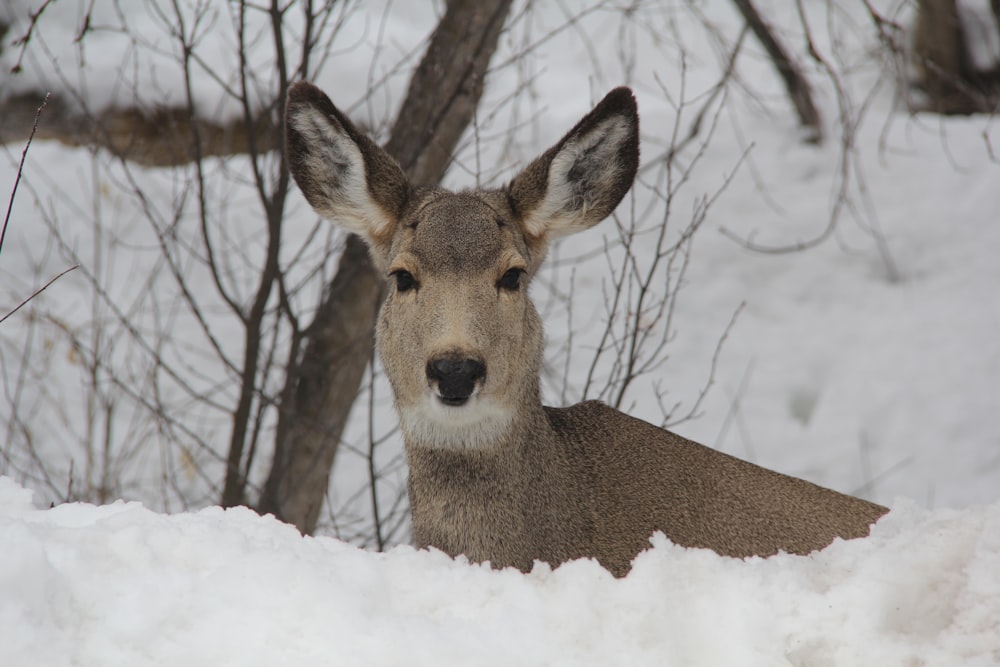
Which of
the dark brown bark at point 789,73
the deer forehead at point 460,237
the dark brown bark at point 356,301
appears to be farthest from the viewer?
the dark brown bark at point 789,73

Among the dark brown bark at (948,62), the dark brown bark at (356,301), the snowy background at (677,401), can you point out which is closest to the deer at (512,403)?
the snowy background at (677,401)

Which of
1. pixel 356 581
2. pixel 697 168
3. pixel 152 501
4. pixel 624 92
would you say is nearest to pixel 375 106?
pixel 697 168

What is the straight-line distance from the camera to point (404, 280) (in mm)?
4691

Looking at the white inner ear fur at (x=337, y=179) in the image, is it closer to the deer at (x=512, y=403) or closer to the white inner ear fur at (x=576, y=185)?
the deer at (x=512, y=403)

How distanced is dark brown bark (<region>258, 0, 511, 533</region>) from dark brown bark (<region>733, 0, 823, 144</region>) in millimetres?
2983

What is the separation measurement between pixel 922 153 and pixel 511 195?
779 cm

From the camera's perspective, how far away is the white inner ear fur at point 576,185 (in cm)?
497

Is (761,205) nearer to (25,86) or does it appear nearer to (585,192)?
(585,192)

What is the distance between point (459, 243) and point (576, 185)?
759 millimetres

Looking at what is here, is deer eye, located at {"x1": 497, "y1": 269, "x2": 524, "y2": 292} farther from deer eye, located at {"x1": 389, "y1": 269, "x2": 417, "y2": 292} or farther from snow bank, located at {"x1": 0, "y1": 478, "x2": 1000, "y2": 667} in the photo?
snow bank, located at {"x1": 0, "y1": 478, "x2": 1000, "y2": 667}

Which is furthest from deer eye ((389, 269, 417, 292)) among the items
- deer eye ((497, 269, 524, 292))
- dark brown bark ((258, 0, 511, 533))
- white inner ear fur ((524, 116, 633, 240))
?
dark brown bark ((258, 0, 511, 533))

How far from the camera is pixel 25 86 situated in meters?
→ 11.6

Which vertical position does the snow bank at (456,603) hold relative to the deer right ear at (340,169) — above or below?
below

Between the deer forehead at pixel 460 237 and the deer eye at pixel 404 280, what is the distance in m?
0.03
